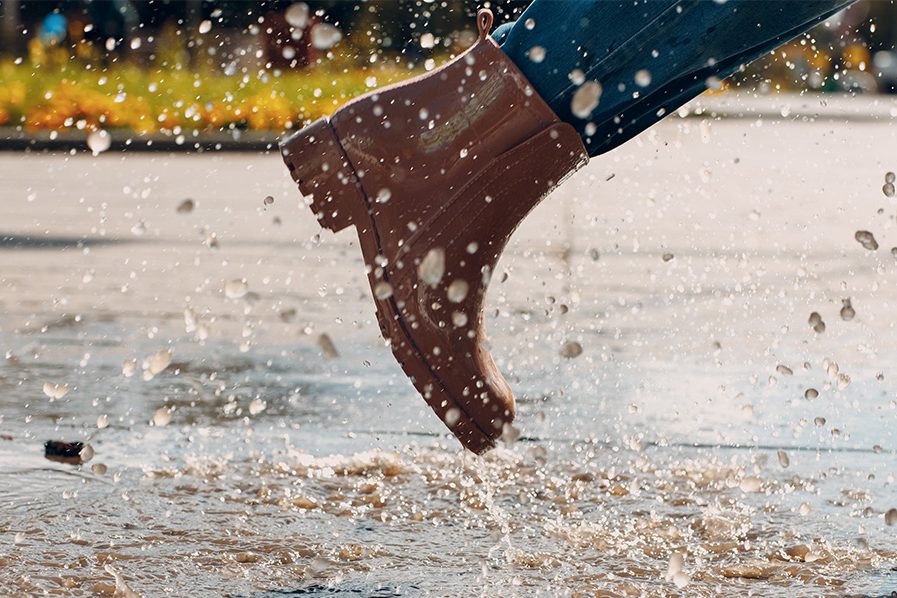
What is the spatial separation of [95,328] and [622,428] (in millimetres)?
2092

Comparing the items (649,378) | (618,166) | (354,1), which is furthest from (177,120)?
(354,1)

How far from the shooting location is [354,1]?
33.8 m

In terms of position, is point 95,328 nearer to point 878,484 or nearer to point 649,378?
point 649,378

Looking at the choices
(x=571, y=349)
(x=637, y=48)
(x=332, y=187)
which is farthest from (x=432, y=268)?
(x=637, y=48)

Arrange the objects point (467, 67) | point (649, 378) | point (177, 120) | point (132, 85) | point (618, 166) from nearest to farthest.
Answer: point (467, 67) → point (649, 378) → point (618, 166) → point (177, 120) → point (132, 85)

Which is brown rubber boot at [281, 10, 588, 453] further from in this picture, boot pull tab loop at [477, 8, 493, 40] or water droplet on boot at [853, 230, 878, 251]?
water droplet on boot at [853, 230, 878, 251]

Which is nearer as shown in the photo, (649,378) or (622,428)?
(622,428)

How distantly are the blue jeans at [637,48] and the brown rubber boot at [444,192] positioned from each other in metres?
0.05

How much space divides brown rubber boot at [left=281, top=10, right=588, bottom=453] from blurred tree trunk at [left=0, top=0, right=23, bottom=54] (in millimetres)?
32614

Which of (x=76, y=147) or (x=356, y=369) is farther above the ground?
(x=76, y=147)

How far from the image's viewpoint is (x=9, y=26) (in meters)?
35.4

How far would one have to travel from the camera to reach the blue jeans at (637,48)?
2.46 metres

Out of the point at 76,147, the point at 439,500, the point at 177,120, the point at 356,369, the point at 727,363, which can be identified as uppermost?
the point at 177,120

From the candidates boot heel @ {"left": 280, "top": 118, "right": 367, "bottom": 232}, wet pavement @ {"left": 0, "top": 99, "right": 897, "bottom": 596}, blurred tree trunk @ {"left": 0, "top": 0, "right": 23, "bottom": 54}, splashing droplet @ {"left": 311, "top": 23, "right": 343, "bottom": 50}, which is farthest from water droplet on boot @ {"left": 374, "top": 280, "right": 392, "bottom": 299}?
blurred tree trunk @ {"left": 0, "top": 0, "right": 23, "bottom": 54}
